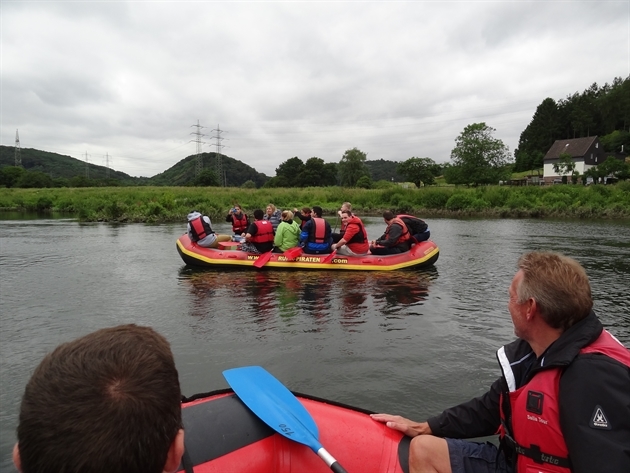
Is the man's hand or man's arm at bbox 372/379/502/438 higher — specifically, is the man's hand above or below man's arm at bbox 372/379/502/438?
below

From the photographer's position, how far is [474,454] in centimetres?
225

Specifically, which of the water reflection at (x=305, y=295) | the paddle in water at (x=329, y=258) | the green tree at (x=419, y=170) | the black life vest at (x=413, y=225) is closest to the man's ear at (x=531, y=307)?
the water reflection at (x=305, y=295)

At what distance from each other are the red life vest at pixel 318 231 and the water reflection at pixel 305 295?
30.1 inches

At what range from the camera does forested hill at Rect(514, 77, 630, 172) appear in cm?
6348

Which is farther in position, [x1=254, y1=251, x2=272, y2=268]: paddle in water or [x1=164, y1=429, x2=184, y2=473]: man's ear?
[x1=254, y1=251, x2=272, y2=268]: paddle in water

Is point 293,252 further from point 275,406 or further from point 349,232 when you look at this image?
point 275,406

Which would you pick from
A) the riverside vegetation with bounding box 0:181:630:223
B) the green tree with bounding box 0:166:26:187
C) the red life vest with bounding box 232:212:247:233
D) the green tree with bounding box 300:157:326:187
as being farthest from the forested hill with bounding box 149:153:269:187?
the red life vest with bounding box 232:212:247:233

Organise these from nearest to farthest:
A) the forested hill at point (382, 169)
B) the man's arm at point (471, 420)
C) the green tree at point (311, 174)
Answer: the man's arm at point (471, 420)
the green tree at point (311, 174)
the forested hill at point (382, 169)

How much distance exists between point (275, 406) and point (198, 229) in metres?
8.68

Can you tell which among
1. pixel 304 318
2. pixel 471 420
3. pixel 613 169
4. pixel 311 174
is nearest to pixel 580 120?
pixel 613 169

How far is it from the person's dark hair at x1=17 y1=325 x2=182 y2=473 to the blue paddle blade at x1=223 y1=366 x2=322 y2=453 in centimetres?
137

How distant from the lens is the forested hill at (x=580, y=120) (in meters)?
63.5

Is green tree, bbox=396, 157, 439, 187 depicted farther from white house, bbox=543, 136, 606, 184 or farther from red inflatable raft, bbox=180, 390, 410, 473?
red inflatable raft, bbox=180, 390, 410, 473

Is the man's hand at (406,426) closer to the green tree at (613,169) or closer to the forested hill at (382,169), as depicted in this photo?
the green tree at (613,169)
